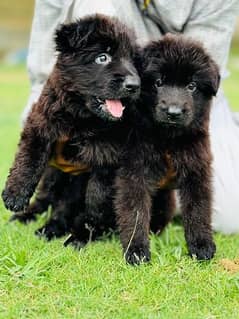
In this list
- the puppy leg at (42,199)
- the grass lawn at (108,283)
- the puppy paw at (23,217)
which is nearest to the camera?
the grass lawn at (108,283)

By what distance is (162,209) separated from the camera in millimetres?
4168

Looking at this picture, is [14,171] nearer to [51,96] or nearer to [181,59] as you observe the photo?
[51,96]

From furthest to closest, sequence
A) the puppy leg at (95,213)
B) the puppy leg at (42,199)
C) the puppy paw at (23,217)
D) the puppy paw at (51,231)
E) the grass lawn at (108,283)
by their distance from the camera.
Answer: the puppy paw at (23,217) < the puppy leg at (42,199) < the puppy paw at (51,231) < the puppy leg at (95,213) < the grass lawn at (108,283)

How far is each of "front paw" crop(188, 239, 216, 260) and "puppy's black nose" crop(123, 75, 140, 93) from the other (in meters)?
0.91

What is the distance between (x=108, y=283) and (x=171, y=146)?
0.87 m

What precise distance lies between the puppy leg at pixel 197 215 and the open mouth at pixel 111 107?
0.55 meters

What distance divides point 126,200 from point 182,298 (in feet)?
2.25

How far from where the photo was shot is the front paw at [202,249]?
11.9 ft

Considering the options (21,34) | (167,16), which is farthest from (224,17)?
(21,34)

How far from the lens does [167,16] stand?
4.63m

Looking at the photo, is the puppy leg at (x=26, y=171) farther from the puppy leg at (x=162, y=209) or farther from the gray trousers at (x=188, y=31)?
the gray trousers at (x=188, y=31)

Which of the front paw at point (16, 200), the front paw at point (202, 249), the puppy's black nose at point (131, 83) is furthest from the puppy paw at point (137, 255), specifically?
the puppy's black nose at point (131, 83)

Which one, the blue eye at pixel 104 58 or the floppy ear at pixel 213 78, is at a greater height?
the blue eye at pixel 104 58

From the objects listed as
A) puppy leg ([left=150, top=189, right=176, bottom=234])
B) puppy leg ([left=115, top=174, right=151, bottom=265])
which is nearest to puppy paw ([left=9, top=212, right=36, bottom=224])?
puppy leg ([left=150, top=189, right=176, bottom=234])
